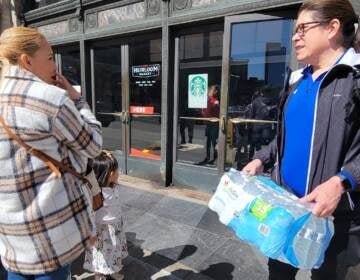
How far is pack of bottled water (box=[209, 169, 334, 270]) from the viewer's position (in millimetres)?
1323

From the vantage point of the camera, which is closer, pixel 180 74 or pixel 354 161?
pixel 354 161

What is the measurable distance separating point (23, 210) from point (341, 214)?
4.80 feet

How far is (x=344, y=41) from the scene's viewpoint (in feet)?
5.01

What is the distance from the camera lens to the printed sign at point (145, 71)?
516cm

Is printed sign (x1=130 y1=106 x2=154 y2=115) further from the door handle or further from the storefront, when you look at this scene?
the door handle

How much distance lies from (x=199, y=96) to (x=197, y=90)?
3.8 inches

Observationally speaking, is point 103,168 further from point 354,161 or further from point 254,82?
point 254,82

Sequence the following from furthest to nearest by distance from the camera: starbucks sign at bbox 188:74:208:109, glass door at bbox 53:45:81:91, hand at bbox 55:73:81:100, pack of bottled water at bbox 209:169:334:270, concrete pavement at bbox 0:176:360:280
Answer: glass door at bbox 53:45:81:91, starbucks sign at bbox 188:74:208:109, concrete pavement at bbox 0:176:360:280, hand at bbox 55:73:81:100, pack of bottled water at bbox 209:169:334:270

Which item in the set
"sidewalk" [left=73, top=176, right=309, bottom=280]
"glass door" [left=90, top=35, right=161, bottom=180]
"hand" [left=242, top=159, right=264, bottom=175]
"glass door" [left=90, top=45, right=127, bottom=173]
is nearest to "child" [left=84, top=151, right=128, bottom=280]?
"sidewalk" [left=73, top=176, right=309, bottom=280]

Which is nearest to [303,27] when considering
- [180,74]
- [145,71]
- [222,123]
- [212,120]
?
[222,123]

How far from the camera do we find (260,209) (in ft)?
4.65

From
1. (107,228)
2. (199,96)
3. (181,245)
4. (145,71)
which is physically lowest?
(181,245)

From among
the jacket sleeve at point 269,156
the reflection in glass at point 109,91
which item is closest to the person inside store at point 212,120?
the reflection in glass at point 109,91

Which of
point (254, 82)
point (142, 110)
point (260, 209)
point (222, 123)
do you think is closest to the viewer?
point (260, 209)
